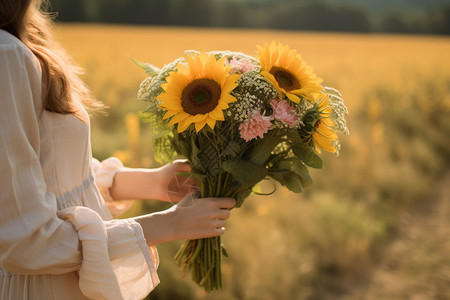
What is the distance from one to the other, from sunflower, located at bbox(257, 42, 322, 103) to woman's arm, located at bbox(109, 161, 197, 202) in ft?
1.59

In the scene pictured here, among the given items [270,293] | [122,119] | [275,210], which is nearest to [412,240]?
[275,210]

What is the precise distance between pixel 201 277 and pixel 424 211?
425 cm

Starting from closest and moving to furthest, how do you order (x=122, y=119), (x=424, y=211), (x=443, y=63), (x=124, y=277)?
(x=124, y=277) < (x=424, y=211) < (x=122, y=119) < (x=443, y=63)

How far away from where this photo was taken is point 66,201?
50.5 inches

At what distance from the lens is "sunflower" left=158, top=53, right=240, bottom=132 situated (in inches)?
53.3

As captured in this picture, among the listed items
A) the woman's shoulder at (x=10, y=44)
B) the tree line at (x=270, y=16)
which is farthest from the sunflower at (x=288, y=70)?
the tree line at (x=270, y=16)

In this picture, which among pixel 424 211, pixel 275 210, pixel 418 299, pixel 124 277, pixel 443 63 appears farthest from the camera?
pixel 443 63

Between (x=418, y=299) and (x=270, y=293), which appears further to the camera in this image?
(x=418, y=299)

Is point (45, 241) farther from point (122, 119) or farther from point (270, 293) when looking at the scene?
point (122, 119)

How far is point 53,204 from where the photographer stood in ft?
3.79

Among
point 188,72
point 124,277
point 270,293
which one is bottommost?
point 270,293

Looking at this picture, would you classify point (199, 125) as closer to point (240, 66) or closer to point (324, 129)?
point (240, 66)

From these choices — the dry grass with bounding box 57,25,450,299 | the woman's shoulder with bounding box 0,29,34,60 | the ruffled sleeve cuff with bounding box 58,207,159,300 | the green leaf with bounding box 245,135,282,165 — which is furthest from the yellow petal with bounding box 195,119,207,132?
the dry grass with bounding box 57,25,450,299

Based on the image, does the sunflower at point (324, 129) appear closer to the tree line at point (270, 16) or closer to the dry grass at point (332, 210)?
the dry grass at point (332, 210)
